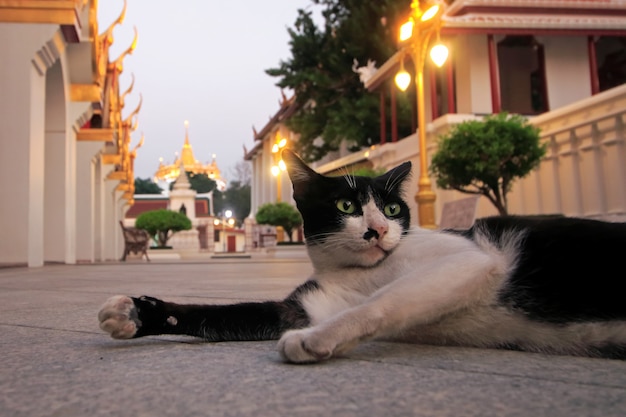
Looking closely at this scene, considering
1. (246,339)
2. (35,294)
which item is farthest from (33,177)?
(246,339)

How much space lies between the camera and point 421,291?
1.27 meters

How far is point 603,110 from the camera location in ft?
31.0

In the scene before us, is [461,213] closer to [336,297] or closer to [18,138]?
[336,297]

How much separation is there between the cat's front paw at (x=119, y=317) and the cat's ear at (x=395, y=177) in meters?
0.92

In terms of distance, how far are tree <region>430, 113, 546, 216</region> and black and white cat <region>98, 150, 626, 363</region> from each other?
7299mm

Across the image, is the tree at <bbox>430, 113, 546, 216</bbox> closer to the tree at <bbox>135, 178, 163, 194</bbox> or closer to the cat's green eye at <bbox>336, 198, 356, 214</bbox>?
the cat's green eye at <bbox>336, 198, 356, 214</bbox>

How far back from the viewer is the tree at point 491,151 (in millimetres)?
8586

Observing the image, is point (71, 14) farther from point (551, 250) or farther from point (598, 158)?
point (598, 158)

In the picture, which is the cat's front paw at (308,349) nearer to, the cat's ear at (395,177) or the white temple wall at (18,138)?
the cat's ear at (395,177)

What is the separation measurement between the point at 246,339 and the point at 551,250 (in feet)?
3.02

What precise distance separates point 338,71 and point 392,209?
17686mm

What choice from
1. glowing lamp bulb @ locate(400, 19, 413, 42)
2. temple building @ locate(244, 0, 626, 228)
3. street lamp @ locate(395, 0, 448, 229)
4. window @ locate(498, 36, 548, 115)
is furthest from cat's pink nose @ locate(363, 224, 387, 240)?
window @ locate(498, 36, 548, 115)

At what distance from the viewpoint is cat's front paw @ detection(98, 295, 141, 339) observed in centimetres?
144

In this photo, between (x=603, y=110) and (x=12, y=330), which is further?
(x=603, y=110)
